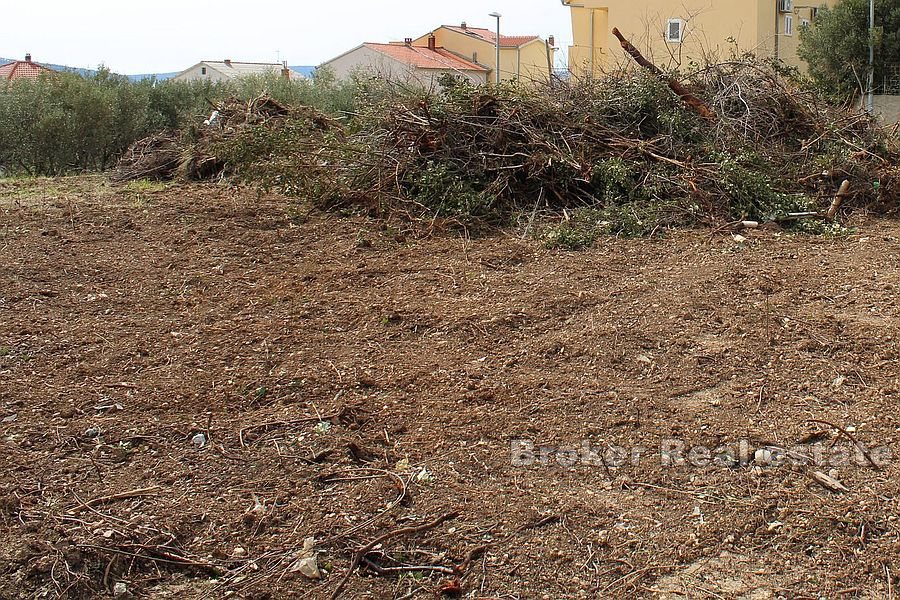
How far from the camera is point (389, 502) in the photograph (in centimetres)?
298

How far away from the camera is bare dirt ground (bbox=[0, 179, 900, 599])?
8.71 ft

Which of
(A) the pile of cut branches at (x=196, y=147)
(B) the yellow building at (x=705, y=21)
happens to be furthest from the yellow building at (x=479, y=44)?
(A) the pile of cut branches at (x=196, y=147)

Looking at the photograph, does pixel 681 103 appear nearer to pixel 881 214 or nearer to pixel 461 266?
pixel 881 214

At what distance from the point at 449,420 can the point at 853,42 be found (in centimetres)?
1919

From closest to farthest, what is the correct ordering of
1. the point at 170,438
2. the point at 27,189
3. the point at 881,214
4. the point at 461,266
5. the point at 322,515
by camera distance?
the point at 322,515 < the point at 170,438 < the point at 461,266 < the point at 881,214 < the point at 27,189

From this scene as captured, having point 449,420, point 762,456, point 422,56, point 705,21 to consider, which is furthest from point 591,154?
point 422,56

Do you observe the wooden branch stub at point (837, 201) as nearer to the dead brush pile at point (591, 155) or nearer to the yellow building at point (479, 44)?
the dead brush pile at point (591, 155)

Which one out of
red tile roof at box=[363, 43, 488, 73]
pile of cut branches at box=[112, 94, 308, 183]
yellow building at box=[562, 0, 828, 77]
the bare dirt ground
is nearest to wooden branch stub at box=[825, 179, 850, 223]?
the bare dirt ground

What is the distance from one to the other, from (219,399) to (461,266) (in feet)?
8.30

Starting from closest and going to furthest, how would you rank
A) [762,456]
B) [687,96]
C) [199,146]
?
[762,456], [687,96], [199,146]

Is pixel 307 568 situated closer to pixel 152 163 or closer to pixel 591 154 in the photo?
pixel 591 154

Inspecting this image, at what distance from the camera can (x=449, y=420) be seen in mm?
3645

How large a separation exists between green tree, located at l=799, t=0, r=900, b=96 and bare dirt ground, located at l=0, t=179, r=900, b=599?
15264mm

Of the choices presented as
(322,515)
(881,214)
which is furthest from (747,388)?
(881,214)
